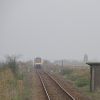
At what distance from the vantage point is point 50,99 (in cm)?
2195

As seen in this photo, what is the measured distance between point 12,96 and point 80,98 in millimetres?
4019

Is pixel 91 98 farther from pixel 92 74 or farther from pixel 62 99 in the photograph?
pixel 92 74

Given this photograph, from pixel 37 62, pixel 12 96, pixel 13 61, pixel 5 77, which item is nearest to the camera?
pixel 12 96

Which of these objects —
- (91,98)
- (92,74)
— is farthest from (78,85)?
(91,98)

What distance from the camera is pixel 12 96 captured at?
21594 mm

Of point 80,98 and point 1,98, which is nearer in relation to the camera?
point 1,98

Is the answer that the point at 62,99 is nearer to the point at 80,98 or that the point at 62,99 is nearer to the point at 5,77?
the point at 80,98

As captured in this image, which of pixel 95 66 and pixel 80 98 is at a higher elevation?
pixel 95 66

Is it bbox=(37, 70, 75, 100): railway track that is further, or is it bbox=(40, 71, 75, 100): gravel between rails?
bbox=(40, 71, 75, 100): gravel between rails

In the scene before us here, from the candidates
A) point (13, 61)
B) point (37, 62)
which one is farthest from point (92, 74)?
point (37, 62)

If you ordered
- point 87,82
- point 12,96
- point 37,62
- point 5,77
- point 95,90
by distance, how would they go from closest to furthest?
point 12,96 → point 95,90 → point 5,77 → point 87,82 → point 37,62

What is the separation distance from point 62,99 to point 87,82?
12103 mm

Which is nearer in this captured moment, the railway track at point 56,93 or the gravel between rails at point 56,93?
the railway track at point 56,93

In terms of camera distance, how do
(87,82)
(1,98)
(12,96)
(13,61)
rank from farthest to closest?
(13,61) → (87,82) → (12,96) → (1,98)
